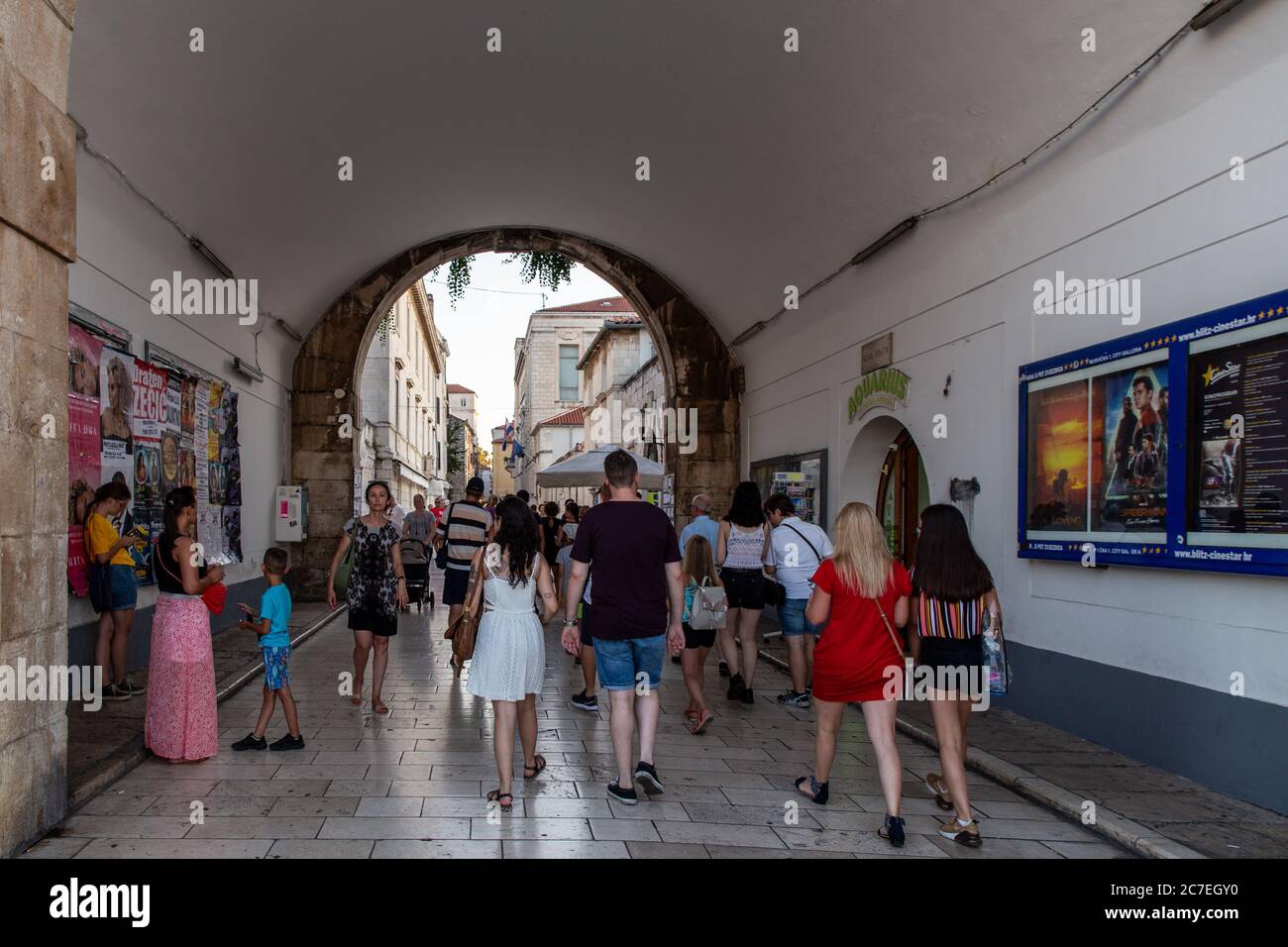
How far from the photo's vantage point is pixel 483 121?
1107 cm

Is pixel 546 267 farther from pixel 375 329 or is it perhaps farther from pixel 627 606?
pixel 627 606

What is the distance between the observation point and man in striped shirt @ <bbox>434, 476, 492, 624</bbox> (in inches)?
356

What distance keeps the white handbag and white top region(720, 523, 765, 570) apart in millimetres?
759

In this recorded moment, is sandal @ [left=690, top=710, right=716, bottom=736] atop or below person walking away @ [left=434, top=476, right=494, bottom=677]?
below

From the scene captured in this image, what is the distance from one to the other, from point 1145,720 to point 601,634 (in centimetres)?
330

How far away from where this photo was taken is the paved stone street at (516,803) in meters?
4.52

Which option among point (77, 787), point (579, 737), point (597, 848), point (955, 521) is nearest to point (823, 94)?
point (955, 521)

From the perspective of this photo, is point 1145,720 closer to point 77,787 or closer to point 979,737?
point 979,737

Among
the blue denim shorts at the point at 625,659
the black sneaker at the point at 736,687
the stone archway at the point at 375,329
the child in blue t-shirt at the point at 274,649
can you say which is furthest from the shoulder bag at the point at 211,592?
the stone archway at the point at 375,329

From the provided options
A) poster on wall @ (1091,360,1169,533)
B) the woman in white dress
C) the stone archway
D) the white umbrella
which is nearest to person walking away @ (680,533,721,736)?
the woman in white dress

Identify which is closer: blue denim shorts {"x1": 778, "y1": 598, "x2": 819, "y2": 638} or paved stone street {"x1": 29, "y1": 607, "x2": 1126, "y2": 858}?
paved stone street {"x1": 29, "y1": 607, "x2": 1126, "y2": 858}

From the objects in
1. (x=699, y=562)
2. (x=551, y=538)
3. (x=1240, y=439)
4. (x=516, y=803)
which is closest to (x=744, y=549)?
(x=699, y=562)

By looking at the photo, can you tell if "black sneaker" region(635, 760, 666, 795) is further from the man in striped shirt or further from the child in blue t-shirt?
the man in striped shirt

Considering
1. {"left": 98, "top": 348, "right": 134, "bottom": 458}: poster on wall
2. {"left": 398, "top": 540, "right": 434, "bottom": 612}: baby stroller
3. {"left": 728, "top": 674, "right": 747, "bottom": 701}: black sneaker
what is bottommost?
{"left": 728, "top": 674, "right": 747, "bottom": 701}: black sneaker
